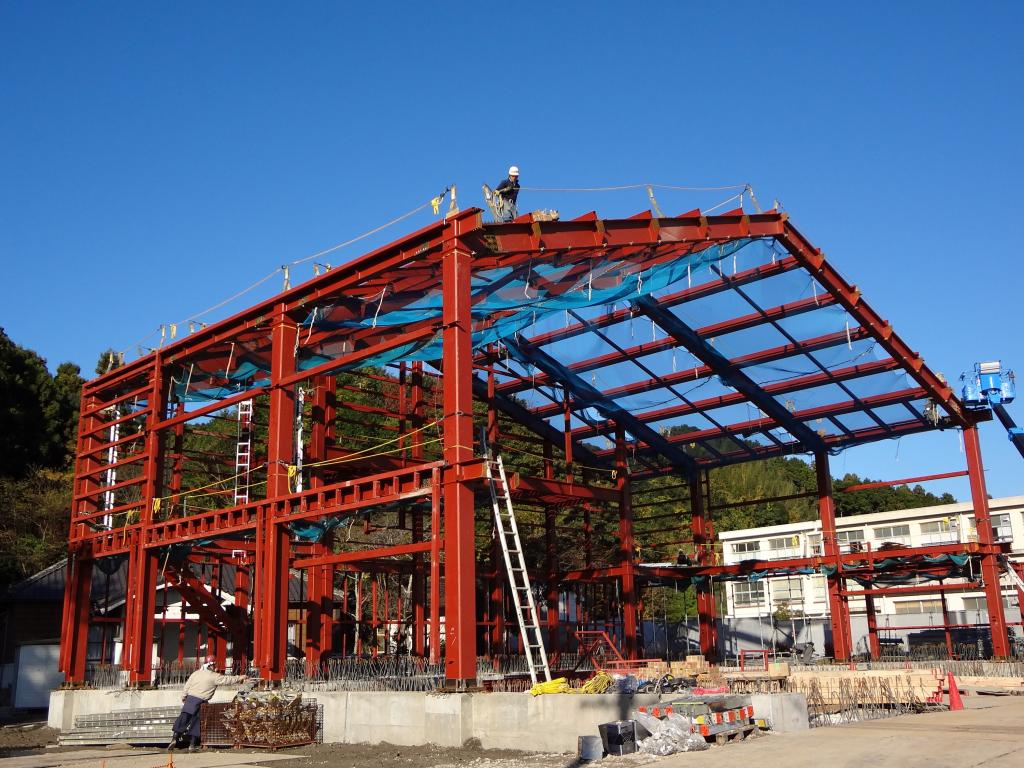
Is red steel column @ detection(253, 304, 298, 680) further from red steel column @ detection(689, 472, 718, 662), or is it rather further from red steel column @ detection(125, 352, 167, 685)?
red steel column @ detection(689, 472, 718, 662)

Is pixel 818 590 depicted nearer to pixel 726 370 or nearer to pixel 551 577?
pixel 551 577

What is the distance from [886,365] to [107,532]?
23308mm

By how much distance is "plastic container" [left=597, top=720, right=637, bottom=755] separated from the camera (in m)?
13.7

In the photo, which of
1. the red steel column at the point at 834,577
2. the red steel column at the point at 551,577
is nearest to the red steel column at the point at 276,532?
the red steel column at the point at 551,577

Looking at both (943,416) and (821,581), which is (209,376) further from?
(821,581)

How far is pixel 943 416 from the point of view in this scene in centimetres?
2906

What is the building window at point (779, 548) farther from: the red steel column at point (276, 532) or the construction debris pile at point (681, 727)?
the construction debris pile at point (681, 727)

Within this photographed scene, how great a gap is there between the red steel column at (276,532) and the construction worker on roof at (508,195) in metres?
6.65

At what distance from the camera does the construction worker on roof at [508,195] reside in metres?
19.6

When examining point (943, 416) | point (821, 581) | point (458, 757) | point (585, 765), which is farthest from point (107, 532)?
point (821, 581)

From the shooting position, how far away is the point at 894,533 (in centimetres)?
6381

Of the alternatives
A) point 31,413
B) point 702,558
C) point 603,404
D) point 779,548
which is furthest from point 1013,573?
point 31,413

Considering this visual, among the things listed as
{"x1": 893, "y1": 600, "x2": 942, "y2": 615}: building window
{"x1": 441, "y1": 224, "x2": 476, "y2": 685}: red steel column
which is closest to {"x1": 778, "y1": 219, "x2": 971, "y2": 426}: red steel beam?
{"x1": 441, "y1": 224, "x2": 476, "y2": 685}: red steel column

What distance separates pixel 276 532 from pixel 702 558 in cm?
1753
